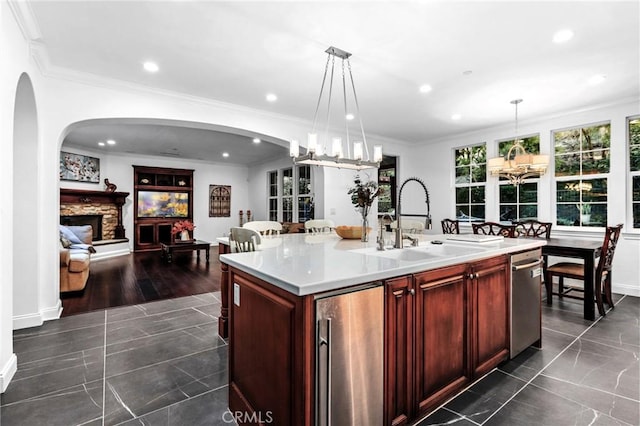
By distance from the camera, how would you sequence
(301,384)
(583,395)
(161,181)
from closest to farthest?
(301,384)
(583,395)
(161,181)

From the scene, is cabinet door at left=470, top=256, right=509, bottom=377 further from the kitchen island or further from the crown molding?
the crown molding

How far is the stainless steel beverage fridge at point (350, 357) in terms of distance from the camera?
4.03 ft

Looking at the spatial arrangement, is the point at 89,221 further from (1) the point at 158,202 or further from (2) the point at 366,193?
(2) the point at 366,193

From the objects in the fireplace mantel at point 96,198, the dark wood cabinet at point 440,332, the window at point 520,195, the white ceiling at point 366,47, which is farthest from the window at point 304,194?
the dark wood cabinet at point 440,332

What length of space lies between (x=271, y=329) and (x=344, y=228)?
1679 mm

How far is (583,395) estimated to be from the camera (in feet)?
6.42

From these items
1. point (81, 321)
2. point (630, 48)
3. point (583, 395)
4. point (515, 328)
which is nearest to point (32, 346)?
point (81, 321)

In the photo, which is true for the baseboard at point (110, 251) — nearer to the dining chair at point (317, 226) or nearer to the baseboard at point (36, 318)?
the baseboard at point (36, 318)

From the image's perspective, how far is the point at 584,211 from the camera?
469cm

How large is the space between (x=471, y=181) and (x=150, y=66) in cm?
562

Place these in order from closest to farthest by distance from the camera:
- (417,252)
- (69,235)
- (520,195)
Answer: (417,252) < (520,195) < (69,235)

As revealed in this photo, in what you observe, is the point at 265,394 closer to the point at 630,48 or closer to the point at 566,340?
the point at 566,340

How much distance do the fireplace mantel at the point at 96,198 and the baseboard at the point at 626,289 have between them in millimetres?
10129

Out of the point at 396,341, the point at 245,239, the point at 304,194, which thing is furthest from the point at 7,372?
the point at 304,194
